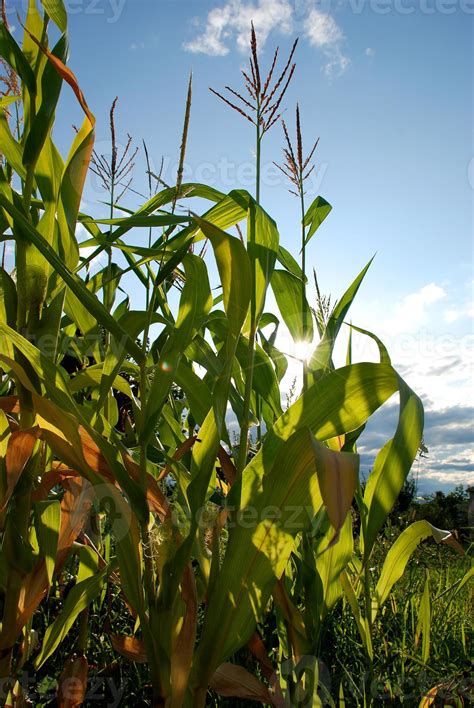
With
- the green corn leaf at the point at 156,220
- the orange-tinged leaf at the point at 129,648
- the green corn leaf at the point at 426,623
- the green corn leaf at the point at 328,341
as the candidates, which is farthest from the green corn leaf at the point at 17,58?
the green corn leaf at the point at 426,623

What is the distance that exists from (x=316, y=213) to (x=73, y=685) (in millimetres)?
901

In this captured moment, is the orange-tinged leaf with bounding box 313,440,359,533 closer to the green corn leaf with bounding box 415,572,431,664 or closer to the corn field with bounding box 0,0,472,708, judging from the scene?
the corn field with bounding box 0,0,472,708

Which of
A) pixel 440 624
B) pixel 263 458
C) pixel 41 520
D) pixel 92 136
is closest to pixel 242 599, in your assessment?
pixel 263 458

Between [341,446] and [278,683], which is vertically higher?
[341,446]

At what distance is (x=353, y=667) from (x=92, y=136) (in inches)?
43.7

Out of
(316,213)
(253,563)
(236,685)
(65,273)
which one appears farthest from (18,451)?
(316,213)

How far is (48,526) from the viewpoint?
0.79 m

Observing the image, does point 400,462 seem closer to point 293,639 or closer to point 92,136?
point 293,639

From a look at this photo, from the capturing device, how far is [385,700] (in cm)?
95

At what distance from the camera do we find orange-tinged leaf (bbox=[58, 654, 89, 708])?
78 centimetres

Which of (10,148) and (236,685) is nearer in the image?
(236,685)

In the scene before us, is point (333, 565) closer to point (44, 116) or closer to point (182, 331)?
point (182, 331)

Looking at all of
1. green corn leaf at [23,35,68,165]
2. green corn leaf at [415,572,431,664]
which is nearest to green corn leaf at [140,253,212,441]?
green corn leaf at [23,35,68,165]

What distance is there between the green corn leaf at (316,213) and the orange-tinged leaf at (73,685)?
827 millimetres
